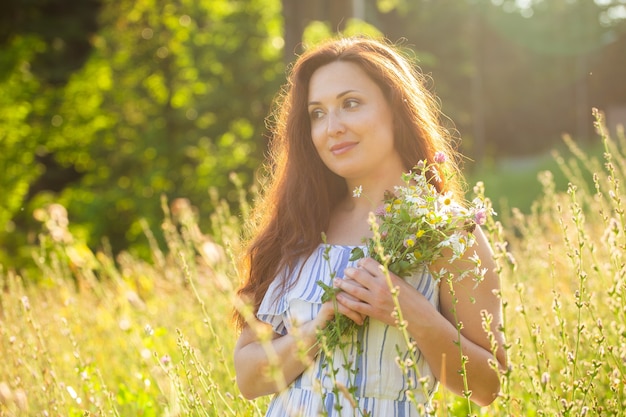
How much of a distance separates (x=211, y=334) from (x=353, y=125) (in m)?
1.25

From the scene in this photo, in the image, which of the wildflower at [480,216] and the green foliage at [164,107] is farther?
the green foliage at [164,107]

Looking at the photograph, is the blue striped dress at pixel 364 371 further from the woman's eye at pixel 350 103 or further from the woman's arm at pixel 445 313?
the woman's eye at pixel 350 103

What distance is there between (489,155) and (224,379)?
36.3m

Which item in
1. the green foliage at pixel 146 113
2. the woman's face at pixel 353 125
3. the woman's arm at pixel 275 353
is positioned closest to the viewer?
the woman's arm at pixel 275 353

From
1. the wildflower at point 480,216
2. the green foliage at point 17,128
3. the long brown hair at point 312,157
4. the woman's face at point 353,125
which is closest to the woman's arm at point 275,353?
the long brown hair at point 312,157

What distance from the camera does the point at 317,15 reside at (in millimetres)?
6887

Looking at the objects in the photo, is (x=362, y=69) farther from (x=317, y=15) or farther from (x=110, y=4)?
(x=110, y=4)

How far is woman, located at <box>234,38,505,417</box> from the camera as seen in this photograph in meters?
1.92

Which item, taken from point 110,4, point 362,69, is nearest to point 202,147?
point 110,4

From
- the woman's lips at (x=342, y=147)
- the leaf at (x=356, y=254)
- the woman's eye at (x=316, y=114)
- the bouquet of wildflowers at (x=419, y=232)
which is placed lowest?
the leaf at (x=356, y=254)

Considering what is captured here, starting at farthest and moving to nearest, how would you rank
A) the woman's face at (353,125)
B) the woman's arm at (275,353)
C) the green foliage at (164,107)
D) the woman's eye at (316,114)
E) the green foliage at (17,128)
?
1. the green foliage at (164,107)
2. the green foliage at (17,128)
3. the woman's eye at (316,114)
4. the woman's face at (353,125)
5. the woman's arm at (275,353)

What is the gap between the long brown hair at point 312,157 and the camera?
227 cm

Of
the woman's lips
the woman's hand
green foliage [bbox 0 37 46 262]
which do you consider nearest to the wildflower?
the woman's hand

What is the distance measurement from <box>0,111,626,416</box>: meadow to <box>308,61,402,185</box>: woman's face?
40cm
